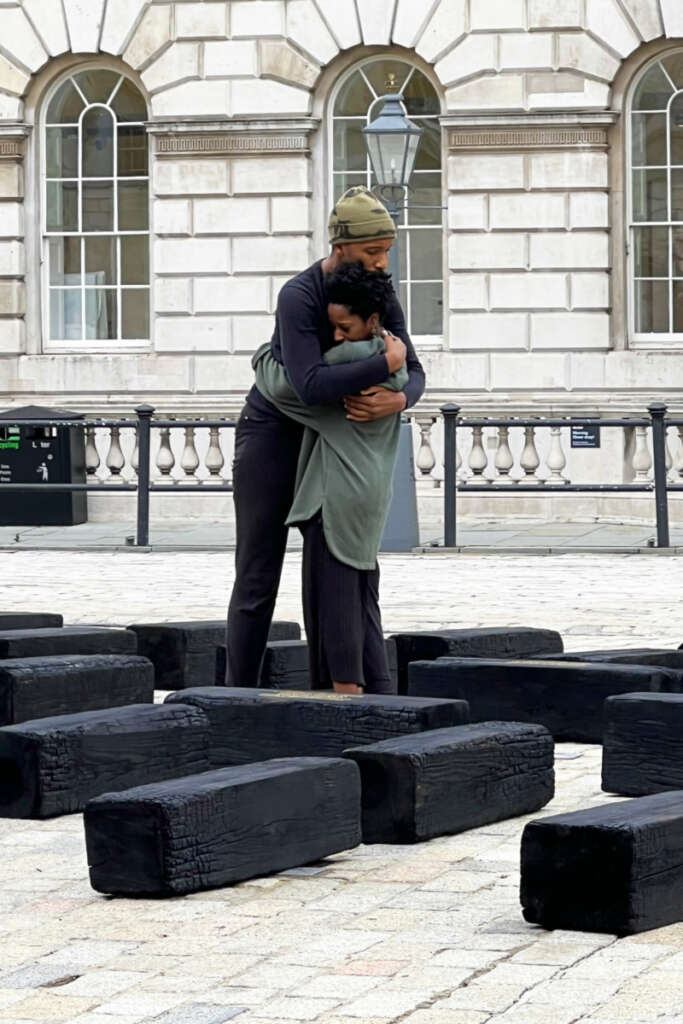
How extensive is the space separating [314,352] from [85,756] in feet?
4.92

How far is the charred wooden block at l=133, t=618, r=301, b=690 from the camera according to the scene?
9.12 meters

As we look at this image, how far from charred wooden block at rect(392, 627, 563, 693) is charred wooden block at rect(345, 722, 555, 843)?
199 cm

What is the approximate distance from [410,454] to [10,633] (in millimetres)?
9731

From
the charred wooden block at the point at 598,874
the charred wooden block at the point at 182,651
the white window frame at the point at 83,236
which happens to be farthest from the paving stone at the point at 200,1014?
the white window frame at the point at 83,236

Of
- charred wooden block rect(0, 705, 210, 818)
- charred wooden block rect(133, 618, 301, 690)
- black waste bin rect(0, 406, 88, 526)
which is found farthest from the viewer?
black waste bin rect(0, 406, 88, 526)

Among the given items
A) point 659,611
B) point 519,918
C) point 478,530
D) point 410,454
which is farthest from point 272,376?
point 478,530

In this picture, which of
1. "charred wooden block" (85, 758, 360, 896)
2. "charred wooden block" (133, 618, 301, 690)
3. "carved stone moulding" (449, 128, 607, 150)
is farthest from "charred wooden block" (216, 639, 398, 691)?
"carved stone moulding" (449, 128, 607, 150)

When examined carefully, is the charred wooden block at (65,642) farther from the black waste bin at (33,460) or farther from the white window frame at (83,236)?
the white window frame at (83,236)

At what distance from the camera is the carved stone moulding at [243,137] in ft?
74.1

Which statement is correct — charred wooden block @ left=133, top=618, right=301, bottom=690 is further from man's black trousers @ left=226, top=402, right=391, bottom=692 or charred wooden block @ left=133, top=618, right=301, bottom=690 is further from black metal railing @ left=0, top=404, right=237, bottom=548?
black metal railing @ left=0, top=404, right=237, bottom=548

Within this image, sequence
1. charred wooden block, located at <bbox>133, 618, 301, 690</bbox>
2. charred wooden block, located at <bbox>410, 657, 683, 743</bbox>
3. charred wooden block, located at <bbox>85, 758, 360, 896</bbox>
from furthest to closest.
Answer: charred wooden block, located at <bbox>133, 618, 301, 690</bbox> → charred wooden block, located at <bbox>410, 657, 683, 743</bbox> → charred wooden block, located at <bbox>85, 758, 360, 896</bbox>

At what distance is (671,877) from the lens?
5.30 metres

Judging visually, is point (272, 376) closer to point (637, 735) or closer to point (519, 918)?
point (637, 735)

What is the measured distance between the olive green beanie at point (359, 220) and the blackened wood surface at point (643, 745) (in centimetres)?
158
